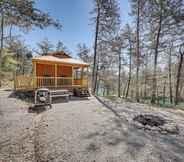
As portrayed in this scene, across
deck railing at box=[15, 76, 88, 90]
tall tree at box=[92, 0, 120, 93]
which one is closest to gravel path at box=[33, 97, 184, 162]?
deck railing at box=[15, 76, 88, 90]

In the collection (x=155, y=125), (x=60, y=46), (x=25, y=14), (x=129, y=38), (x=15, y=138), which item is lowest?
(x=155, y=125)

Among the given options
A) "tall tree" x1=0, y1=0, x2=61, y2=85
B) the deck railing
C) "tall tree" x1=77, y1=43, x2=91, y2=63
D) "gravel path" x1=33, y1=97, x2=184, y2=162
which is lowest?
"gravel path" x1=33, y1=97, x2=184, y2=162

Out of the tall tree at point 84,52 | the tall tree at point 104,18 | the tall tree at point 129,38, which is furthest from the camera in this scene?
the tall tree at point 84,52

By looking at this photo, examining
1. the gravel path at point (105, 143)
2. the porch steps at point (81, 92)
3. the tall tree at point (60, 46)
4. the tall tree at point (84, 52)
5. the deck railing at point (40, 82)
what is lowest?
the gravel path at point (105, 143)

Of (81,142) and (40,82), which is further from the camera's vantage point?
(40,82)

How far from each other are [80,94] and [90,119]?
5951mm

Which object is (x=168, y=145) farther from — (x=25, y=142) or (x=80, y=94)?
(x=80, y=94)

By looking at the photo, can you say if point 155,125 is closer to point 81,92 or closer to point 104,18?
point 81,92

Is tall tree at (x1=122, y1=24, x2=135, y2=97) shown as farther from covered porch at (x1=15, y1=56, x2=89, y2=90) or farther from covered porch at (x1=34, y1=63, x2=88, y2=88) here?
covered porch at (x1=15, y1=56, x2=89, y2=90)

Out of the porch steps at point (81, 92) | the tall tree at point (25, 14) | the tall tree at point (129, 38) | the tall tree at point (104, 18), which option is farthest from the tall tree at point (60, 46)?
the tall tree at point (25, 14)

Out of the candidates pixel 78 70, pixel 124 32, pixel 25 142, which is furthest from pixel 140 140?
pixel 124 32

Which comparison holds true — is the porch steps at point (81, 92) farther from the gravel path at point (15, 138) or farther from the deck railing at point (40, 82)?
the gravel path at point (15, 138)

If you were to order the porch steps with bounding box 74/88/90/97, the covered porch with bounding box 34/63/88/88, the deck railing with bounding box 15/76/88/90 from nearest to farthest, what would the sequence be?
1. the deck railing with bounding box 15/76/88/90
2. the covered porch with bounding box 34/63/88/88
3. the porch steps with bounding box 74/88/90/97

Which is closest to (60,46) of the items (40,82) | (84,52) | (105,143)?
(84,52)
